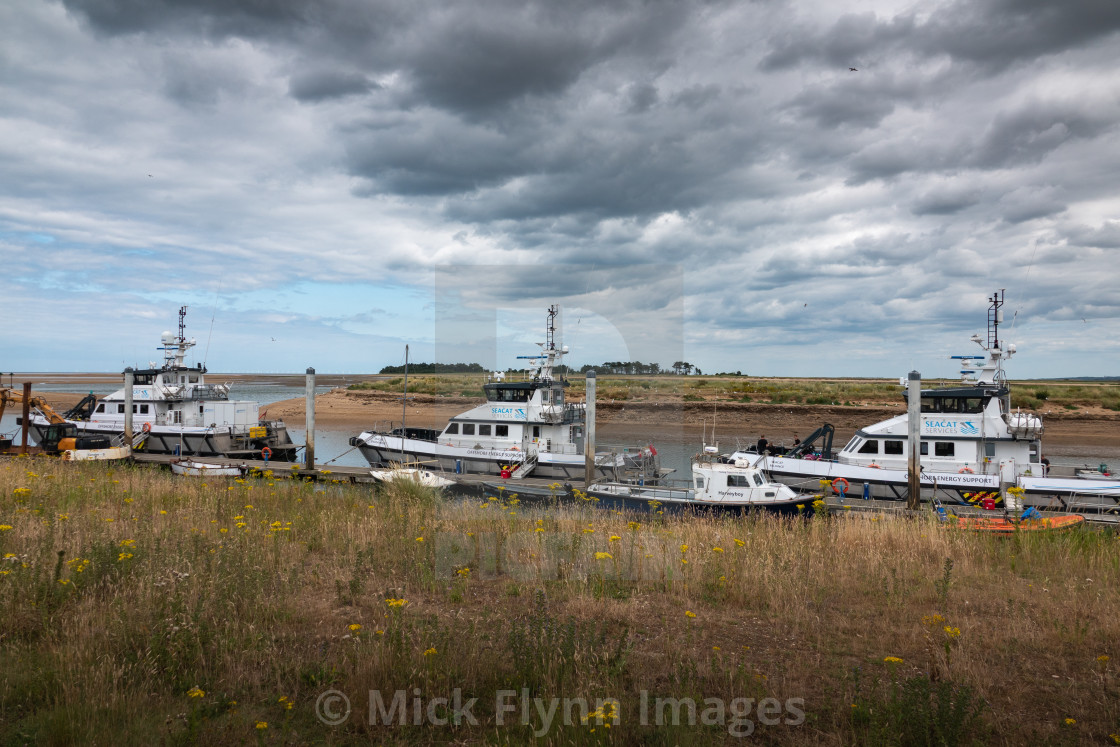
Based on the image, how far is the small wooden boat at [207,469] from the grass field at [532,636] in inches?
470

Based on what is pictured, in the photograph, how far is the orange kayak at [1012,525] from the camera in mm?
11176

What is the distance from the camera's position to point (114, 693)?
13.8ft

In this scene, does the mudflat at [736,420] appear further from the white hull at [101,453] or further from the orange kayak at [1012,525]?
the orange kayak at [1012,525]

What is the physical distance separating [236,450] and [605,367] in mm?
22034

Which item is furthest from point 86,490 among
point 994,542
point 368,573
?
point 994,542

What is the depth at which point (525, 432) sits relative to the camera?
79.8ft

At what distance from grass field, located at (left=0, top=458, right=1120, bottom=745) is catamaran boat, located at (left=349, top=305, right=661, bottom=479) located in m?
13.5

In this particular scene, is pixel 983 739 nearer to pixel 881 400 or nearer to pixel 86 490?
pixel 86 490

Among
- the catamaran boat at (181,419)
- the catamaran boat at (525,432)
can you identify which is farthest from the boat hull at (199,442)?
the catamaran boat at (525,432)

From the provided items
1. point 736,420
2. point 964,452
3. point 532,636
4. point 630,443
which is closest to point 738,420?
point 736,420

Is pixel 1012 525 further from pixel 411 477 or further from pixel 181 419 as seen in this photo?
pixel 181 419

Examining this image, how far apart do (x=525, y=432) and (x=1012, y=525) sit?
15695mm

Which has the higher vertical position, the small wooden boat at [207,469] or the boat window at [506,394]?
the boat window at [506,394]

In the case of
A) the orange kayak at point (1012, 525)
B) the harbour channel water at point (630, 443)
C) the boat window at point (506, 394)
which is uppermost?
the boat window at point (506, 394)
